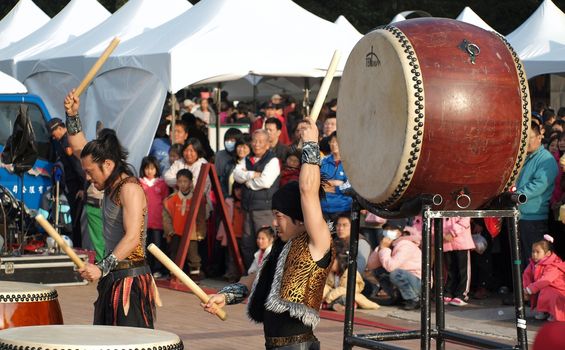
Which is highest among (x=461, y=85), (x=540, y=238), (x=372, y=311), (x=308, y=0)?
(x=308, y=0)

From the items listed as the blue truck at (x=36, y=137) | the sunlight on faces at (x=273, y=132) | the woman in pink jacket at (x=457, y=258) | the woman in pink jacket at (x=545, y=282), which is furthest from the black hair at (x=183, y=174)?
the woman in pink jacket at (x=545, y=282)

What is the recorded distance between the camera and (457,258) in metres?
11.3

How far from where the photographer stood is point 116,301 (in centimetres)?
674

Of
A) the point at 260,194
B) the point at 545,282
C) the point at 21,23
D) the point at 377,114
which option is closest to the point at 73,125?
the point at 377,114

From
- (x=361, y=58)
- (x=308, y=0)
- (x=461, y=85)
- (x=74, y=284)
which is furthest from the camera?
(x=308, y=0)

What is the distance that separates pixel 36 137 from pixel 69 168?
597 mm

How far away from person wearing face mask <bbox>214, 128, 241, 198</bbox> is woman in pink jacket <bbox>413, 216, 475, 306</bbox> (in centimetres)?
304

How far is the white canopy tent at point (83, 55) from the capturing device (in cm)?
1628

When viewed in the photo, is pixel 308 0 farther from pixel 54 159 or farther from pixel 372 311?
pixel 372 311

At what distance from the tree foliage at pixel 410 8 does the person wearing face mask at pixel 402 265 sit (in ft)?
72.9

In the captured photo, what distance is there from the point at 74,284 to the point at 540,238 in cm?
510

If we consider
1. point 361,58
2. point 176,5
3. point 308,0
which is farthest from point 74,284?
point 308,0

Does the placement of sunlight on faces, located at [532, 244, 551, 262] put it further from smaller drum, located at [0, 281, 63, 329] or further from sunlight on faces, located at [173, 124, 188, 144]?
sunlight on faces, located at [173, 124, 188, 144]

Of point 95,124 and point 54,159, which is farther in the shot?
point 95,124
